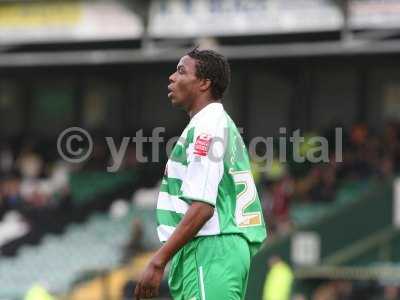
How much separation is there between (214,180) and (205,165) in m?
0.08

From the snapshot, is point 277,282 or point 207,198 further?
point 277,282

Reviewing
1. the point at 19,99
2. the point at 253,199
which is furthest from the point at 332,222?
the point at 253,199

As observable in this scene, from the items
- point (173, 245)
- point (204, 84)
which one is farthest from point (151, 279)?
point (204, 84)

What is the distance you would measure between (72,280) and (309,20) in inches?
232

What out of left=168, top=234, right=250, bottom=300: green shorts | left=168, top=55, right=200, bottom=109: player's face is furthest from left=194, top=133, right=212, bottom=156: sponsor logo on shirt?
left=168, top=234, right=250, bottom=300: green shorts

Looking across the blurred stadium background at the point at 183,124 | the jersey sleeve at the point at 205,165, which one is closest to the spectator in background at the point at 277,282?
the blurred stadium background at the point at 183,124

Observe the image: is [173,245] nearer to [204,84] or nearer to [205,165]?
[205,165]

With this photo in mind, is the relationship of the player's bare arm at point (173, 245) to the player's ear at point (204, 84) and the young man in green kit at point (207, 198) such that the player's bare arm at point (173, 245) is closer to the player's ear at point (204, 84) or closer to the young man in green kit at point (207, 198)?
the young man in green kit at point (207, 198)

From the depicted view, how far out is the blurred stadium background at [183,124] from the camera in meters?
18.1

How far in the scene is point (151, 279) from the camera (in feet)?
15.5

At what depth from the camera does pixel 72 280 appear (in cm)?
1945

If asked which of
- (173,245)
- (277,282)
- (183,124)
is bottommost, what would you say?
(277,282)

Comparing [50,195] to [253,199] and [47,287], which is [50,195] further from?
[253,199]

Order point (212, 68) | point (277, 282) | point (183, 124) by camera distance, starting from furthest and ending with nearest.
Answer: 1. point (183, 124)
2. point (277, 282)
3. point (212, 68)
